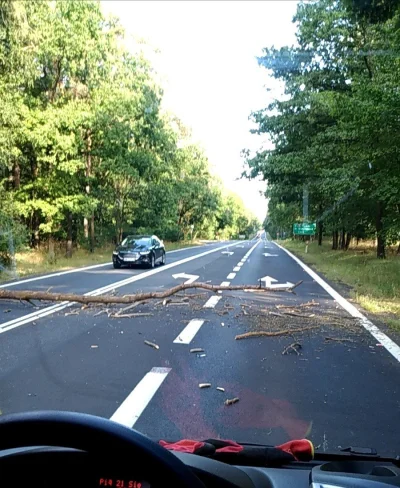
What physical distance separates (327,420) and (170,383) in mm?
1812

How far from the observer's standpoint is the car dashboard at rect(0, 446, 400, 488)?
1.38 metres

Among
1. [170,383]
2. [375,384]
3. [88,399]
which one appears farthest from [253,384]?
[88,399]

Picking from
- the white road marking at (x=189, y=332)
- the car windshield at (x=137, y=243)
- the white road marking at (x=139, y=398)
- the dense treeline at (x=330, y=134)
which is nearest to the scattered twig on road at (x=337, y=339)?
the white road marking at (x=189, y=332)

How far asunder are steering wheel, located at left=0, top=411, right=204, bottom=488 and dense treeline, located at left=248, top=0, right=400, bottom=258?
1287cm

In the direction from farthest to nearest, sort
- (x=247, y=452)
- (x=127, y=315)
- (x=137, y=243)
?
(x=137, y=243), (x=127, y=315), (x=247, y=452)

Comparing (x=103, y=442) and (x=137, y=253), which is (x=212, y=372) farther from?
(x=137, y=253)

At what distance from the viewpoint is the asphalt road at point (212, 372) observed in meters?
4.09

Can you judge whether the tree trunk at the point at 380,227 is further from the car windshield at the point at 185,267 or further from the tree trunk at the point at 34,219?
the tree trunk at the point at 34,219

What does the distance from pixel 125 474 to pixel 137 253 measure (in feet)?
65.9

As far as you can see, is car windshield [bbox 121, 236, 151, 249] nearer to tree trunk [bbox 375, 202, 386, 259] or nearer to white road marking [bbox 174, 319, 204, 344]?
tree trunk [bbox 375, 202, 386, 259]

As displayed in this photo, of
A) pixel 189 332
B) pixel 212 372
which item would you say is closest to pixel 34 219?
pixel 189 332

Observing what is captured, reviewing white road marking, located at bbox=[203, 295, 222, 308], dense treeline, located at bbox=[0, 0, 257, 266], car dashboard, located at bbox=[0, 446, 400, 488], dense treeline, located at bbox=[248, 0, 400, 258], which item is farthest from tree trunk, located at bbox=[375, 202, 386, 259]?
car dashboard, located at bbox=[0, 446, 400, 488]

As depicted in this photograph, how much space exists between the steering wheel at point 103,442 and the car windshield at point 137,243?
20.5 metres

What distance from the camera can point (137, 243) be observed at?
22.2m
